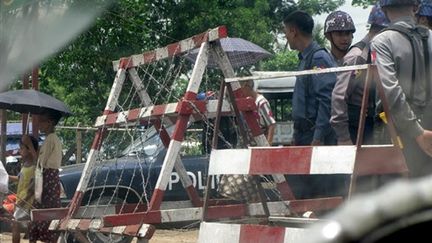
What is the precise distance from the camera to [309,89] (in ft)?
21.4

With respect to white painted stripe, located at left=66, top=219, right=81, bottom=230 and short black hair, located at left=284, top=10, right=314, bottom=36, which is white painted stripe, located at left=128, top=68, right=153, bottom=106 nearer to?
white painted stripe, located at left=66, top=219, right=81, bottom=230

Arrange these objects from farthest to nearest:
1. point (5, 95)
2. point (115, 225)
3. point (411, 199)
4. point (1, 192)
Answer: point (5, 95)
point (1, 192)
point (115, 225)
point (411, 199)

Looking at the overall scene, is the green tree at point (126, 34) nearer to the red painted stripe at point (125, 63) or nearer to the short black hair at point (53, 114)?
the short black hair at point (53, 114)

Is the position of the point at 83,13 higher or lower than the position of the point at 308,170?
higher

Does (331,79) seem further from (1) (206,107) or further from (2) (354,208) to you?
(2) (354,208)

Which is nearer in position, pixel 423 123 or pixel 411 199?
pixel 411 199

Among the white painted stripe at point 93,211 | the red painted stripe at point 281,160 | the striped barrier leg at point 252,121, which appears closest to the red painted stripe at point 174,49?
the striped barrier leg at point 252,121

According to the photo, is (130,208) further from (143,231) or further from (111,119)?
(143,231)

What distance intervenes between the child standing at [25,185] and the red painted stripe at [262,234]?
4558mm

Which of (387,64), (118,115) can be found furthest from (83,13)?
(387,64)

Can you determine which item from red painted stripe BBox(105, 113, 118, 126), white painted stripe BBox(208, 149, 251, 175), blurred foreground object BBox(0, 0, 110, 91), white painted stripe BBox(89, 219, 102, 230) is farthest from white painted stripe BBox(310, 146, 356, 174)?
blurred foreground object BBox(0, 0, 110, 91)

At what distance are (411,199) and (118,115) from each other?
660 cm

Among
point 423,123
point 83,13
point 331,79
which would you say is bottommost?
point 423,123

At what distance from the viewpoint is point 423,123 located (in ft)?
15.5
